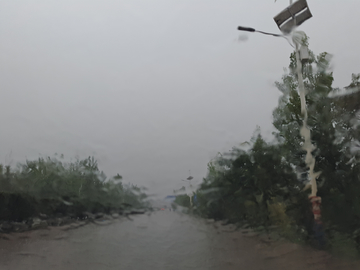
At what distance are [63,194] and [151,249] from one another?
1.47 m

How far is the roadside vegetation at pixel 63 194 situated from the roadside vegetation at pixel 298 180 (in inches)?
48.8

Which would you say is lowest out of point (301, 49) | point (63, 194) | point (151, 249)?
point (151, 249)

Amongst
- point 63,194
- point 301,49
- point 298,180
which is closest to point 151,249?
point 63,194

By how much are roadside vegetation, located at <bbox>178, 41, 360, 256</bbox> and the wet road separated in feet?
0.85

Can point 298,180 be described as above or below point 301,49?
below

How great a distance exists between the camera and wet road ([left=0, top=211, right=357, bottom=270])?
137 inches

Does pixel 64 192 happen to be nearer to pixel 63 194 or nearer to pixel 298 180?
pixel 63 194

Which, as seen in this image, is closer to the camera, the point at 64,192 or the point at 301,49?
the point at 64,192

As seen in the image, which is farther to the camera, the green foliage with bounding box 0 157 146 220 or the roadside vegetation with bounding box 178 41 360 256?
the green foliage with bounding box 0 157 146 220

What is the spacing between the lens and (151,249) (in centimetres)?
420

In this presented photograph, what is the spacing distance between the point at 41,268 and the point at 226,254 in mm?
2120

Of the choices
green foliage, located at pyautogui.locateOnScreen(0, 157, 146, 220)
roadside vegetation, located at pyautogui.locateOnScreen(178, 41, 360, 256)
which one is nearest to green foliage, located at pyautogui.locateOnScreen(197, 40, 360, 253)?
roadside vegetation, located at pyautogui.locateOnScreen(178, 41, 360, 256)

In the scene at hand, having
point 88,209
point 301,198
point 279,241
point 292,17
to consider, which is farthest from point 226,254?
point 292,17

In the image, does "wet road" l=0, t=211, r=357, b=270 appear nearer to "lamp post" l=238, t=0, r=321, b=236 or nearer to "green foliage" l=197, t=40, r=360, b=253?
"green foliage" l=197, t=40, r=360, b=253
